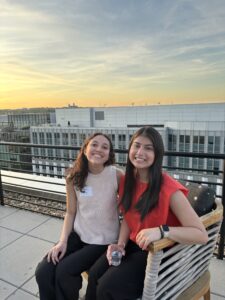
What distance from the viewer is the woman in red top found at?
1.21m

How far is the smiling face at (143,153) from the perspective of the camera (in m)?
1.40

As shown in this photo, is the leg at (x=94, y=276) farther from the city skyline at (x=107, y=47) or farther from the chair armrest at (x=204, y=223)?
the city skyline at (x=107, y=47)

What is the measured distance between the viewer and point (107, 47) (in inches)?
436

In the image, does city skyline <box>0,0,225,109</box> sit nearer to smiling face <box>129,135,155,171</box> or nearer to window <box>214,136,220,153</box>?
smiling face <box>129,135,155,171</box>

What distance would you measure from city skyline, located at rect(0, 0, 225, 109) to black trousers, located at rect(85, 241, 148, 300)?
3.77m

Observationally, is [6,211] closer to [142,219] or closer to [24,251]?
[24,251]

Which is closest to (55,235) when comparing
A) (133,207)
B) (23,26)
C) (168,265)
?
(133,207)

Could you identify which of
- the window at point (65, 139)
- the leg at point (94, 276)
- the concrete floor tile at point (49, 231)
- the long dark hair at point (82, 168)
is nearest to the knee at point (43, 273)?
the leg at point (94, 276)

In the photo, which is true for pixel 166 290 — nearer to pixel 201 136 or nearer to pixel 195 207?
pixel 195 207

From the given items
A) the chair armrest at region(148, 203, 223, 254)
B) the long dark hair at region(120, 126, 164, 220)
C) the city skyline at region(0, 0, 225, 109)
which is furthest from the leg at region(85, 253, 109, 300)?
the city skyline at region(0, 0, 225, 109)

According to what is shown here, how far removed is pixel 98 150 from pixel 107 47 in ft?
34.2

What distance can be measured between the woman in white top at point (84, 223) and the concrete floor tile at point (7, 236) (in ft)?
4.44

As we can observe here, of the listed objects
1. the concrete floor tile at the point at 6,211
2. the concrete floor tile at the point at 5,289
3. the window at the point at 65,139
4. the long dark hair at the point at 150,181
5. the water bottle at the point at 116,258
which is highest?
the long dark hair at the point at 150,181

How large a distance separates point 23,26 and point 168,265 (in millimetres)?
4632
